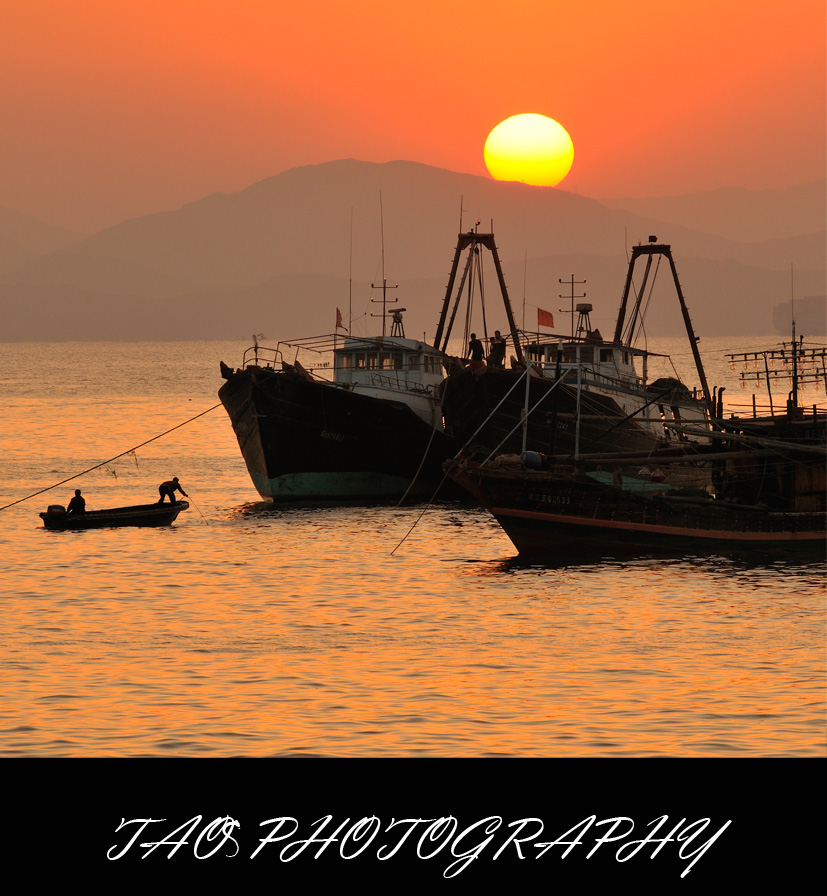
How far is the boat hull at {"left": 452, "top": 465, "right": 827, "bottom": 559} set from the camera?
36438mm

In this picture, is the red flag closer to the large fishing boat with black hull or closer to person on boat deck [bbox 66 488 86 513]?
the large fishing boat with black hull

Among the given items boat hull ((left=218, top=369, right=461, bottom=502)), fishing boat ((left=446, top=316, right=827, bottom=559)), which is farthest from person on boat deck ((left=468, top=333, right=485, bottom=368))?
fishing boat ((left=446, top=316, right=827, bottom=559))

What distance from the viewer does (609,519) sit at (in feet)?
120

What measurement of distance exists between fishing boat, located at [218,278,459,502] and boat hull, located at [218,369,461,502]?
41 millimetres

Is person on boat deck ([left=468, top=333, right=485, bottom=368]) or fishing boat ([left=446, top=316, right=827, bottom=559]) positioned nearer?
fishing boat ([left=446, top=316, right=827, bottom=559])

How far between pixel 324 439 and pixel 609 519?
723 inches

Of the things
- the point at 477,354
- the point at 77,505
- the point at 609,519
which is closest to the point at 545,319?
the point at 477,354

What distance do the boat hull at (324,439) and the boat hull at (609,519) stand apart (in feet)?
45.9

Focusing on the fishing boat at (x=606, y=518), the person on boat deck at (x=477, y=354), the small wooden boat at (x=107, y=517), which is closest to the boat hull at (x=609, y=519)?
the fishing boat at (x=606, y=518)

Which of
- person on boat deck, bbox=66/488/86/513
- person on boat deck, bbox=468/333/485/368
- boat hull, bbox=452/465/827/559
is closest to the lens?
boat hull, bbox=452/465/827/559

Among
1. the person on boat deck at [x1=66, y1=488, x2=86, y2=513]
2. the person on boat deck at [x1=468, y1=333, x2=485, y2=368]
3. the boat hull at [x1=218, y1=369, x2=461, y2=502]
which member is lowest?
the person on boat deck at [x1=66, y1=488, x2=86, y2=513]

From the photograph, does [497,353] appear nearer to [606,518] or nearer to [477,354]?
[477,354]

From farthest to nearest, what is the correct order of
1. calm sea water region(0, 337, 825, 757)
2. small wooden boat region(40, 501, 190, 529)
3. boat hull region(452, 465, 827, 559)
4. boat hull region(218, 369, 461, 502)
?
boat hull region(218, 369, 461, 502) → small wooden boat region(40, 501, 190, 529) → boat hull region(452, 465, 827, 559) → calm sea water region(0, 337, 825, 757)
